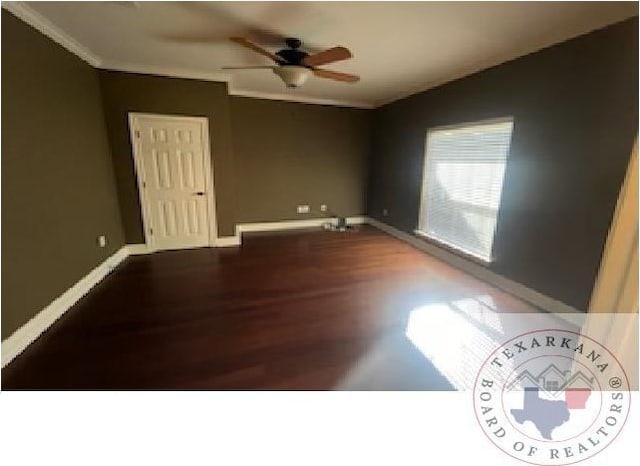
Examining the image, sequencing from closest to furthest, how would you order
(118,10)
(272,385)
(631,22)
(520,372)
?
1. (272,385)
2. (520,372)
3. (631,22)
4. (118,10)

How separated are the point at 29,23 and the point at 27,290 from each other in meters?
2.08

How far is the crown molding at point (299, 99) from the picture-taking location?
4.87 m

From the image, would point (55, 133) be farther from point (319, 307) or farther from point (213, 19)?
point (319, 307)

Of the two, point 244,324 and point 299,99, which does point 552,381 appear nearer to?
point 244,324

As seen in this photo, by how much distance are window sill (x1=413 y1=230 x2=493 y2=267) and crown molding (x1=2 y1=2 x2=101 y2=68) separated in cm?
474

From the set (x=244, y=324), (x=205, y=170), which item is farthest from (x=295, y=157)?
(x=244, y=324)

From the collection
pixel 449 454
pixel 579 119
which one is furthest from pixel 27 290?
pixel 579 119

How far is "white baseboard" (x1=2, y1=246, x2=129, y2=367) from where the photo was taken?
1923mm

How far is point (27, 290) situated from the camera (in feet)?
6.90

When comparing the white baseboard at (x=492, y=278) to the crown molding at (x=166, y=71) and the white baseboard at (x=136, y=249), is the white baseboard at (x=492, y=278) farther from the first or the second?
the white baseboard at (x=136, y=249)

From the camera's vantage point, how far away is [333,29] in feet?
8.07

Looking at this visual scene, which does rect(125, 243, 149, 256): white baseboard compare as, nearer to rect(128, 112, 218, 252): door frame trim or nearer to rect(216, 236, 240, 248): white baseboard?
rect(128, 112, 218, 252): door frame trim

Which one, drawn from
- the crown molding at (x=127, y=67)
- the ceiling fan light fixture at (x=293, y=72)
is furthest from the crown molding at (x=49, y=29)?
the ceiling fan light fixture at (x=293, y=72)
